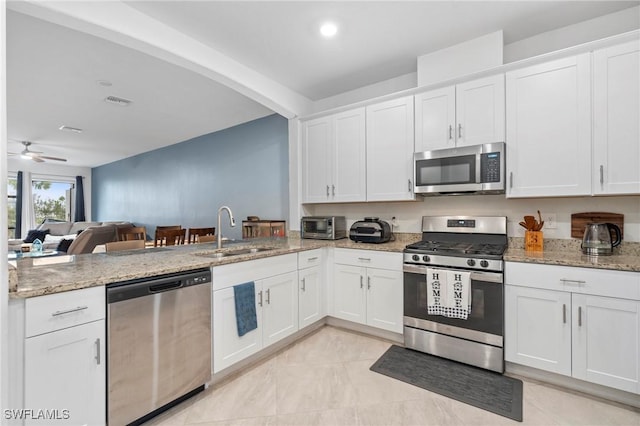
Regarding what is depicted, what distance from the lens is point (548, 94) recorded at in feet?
7.32

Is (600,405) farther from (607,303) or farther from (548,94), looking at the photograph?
(548,94)

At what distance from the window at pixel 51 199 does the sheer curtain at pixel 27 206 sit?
4.1 inches

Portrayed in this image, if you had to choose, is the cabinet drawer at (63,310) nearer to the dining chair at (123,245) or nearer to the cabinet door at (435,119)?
the dining chair at (123,245)

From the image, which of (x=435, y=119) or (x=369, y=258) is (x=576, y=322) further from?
(x=435, y=119)

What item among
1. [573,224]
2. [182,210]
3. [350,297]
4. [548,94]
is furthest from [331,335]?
[182,210]

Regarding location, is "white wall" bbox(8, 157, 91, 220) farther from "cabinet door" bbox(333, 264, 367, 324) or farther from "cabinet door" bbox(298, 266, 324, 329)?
"cabinet door" bbox(333, 264, 367, 324)

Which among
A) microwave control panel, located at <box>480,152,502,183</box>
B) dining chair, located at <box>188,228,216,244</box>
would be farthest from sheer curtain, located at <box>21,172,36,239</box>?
microwave control panel, located at <box>480,152,502,183</box>

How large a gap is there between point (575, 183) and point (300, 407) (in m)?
2.47

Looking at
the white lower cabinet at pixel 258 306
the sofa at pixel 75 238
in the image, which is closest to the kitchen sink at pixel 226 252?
the white lower cabinet at pixel 258 306

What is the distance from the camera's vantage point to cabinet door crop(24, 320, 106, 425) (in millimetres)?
1282

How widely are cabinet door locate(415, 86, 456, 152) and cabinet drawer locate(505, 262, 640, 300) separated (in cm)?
118

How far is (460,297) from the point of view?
2262 mm

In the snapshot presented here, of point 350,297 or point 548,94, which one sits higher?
point 548,94

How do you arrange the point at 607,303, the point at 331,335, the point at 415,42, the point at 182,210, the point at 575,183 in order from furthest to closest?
the point at 182,210
the point at 331,335
the point at 415,42
the point at 575,183
the point at 607,303
